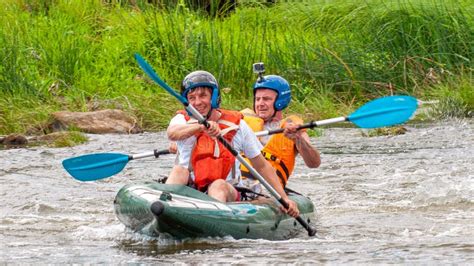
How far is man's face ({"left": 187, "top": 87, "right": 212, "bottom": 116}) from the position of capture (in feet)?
25.2

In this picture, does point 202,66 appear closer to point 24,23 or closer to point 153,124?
point 153,124

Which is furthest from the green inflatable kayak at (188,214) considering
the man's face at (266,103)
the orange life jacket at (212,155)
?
the man's face at (266,103)

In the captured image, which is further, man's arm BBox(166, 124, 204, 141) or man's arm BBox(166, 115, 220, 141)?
man's arm BBox(166, 124, 204, 141)

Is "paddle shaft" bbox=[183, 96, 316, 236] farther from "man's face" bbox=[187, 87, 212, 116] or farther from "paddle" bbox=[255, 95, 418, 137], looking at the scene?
"paddle" bbox=[255, 95, 418, 137]

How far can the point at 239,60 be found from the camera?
14312 mm

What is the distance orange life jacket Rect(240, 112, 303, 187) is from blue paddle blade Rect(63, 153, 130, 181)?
98cm

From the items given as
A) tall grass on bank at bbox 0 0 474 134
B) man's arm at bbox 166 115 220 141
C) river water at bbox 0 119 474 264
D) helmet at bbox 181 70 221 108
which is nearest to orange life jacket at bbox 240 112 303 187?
river water at bbox 0 119 474 264

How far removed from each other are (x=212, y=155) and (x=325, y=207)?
2105 mm

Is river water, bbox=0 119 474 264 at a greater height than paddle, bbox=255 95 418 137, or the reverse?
paddle, bbox=255 95 418 137

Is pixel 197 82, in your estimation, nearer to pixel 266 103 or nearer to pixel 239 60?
pixel 266 103

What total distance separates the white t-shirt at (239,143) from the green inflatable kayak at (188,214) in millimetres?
328

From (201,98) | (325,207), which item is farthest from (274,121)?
(325,207)

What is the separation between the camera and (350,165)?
1124cm

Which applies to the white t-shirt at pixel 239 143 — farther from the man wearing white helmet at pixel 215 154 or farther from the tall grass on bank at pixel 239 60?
the tall grass on bank at pixel 239 60
